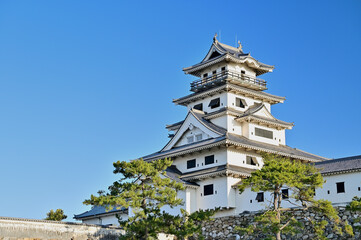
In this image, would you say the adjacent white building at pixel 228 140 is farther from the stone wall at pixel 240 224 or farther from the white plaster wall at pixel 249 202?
the stone wall at pixel 240 224

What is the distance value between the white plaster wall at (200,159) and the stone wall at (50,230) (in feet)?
40.8

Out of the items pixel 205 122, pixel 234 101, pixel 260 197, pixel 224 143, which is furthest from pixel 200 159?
pixel 260 197

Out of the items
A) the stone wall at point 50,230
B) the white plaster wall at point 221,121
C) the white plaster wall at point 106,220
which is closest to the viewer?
the stone wall at point 50,230

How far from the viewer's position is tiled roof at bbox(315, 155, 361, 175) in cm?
3644

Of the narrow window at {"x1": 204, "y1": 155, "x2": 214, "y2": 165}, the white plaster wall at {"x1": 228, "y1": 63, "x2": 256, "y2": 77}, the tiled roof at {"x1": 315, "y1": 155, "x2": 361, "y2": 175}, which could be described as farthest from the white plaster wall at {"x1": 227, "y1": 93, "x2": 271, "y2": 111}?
the tiled roof at {"x1": 315, "y1": 155, "x2": 361, "y2": 175}

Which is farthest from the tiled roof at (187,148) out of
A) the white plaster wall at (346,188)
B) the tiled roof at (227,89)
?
the white plaster wall at (346,188)

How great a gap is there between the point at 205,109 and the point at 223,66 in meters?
4.44

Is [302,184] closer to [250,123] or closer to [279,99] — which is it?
[250,123]

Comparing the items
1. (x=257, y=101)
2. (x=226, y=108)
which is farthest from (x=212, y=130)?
(x=257, y=101)

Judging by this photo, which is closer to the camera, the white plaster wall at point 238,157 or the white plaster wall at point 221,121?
the white plaster wall at point 238,157

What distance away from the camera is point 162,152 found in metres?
48.4

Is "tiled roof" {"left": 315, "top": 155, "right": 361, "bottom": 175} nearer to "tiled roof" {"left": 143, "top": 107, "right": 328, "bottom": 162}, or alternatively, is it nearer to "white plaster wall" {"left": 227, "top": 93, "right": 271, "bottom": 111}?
"tiled roof" {"left": 143, "top": 107, "right": 328, "bottom": 162}

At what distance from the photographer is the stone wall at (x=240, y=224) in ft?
A: 113

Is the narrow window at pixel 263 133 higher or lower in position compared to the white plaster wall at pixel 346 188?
higher
